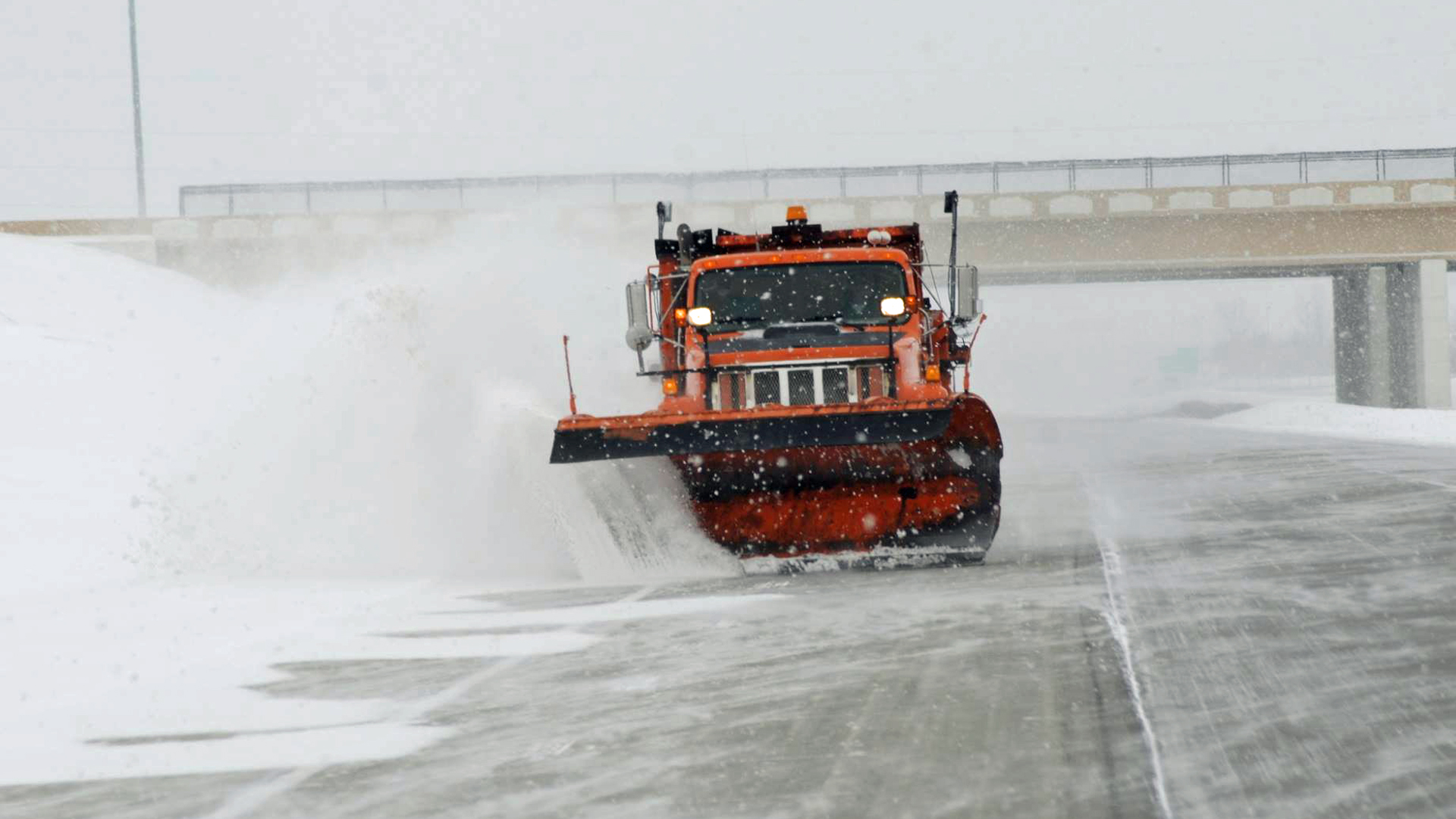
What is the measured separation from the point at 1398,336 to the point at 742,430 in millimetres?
42474

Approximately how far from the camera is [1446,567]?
11.9 meters

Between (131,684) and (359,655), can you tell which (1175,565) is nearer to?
(359,655)

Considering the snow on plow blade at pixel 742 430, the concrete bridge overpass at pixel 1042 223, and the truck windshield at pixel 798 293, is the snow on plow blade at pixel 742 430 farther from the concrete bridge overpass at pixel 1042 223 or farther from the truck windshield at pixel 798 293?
the concrete bridge overpass at pixel 1042 223

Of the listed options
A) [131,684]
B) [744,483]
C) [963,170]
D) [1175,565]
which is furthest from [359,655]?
[963,170]

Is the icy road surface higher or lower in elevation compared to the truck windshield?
lower

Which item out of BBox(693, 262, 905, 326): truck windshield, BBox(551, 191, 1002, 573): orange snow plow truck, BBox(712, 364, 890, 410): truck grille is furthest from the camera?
BBox(693, 262, 905, 326): truck windshield

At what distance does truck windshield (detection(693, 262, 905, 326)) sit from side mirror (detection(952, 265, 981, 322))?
46 cm

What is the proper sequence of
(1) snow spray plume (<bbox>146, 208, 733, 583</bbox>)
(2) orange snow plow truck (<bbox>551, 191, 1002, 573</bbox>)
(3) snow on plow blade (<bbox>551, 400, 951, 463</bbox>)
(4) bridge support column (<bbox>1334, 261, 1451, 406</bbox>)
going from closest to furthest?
(3) snow on plow blade (<bbox>551, 400, 951, 463</bbox>) → (2) orange snow plow truck (<bbox>551, 191, 1002, 573</bbox>) → (1) snow spray plume (<bbox>146, 208, 733, 583</bbox>) → (4) bridge support column (<bbox>1334, 261, 1451, 406</bbox>)

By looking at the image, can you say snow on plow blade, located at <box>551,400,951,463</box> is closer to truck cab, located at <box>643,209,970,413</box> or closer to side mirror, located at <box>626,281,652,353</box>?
truck cab, located at <box>643,209,970,413</box>

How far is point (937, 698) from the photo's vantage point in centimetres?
762

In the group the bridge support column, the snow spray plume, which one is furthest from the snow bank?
the snow spray plume

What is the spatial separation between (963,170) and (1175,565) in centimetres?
3597

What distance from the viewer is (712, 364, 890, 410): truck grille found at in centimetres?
1430

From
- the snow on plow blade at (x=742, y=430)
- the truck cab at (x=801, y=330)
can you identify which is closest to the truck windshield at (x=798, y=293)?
the truck cab at (x=801, y=330)
